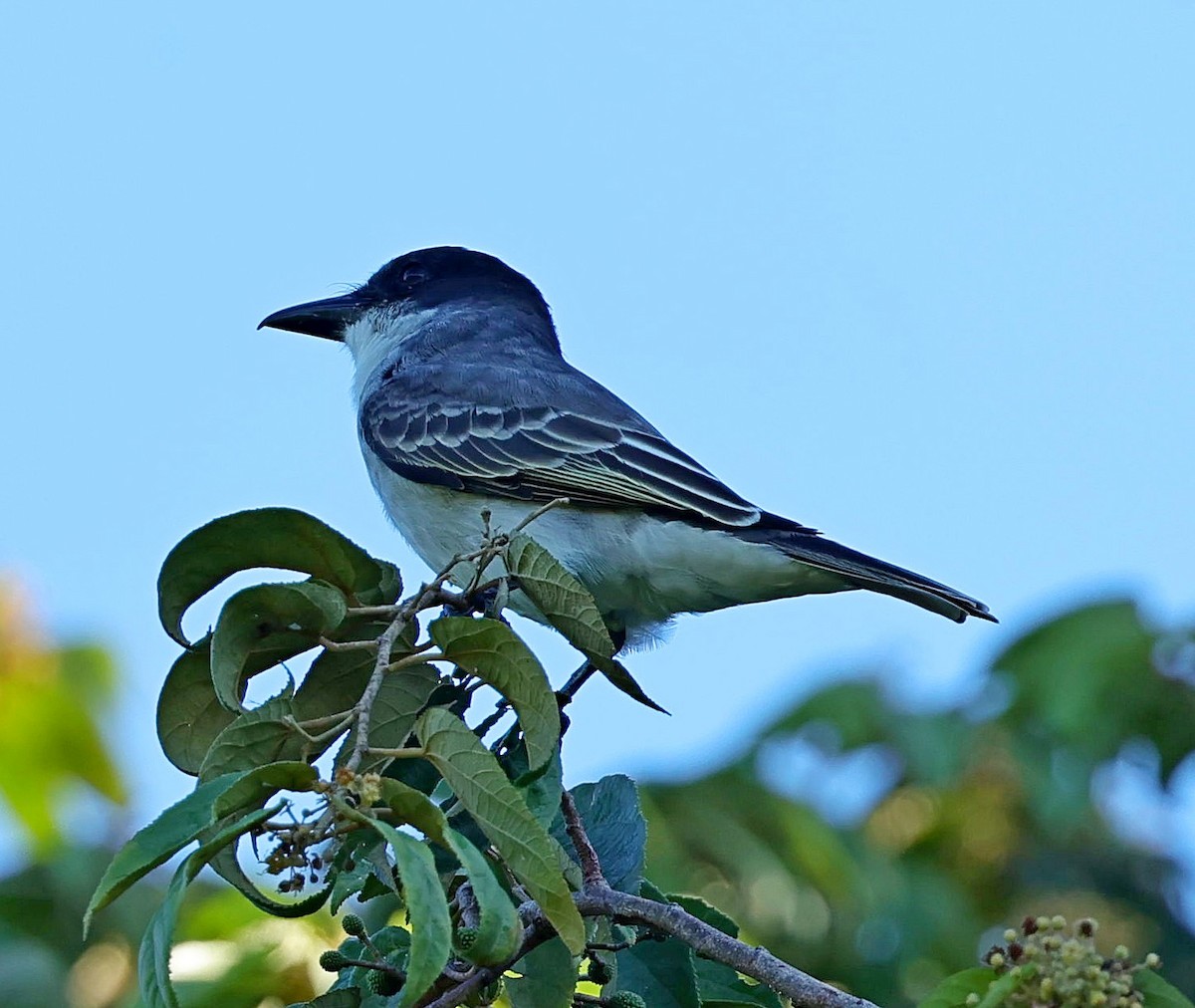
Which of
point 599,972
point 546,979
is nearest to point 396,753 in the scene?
point 546,979

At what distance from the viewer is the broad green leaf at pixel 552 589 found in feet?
9.40

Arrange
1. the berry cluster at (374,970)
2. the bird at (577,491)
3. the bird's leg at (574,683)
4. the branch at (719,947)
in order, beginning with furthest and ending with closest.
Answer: the bird at (577,491), the bird's leg at (574,683), the berry cluster at (374,970), the branch at (719,947)

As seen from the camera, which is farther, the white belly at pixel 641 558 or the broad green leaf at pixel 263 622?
the white belly at pixel 641 558

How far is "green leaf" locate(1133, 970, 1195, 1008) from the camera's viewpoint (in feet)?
7.29

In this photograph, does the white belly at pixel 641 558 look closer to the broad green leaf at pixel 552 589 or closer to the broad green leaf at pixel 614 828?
the broad green leaf at pixel 614 828

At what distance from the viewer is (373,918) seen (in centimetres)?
364

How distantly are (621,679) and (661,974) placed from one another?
0.89 meters

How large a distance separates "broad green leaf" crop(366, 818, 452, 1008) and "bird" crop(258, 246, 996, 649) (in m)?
2.05

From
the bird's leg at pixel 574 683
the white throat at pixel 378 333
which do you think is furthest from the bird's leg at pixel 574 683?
the white throat at pixel 378 333

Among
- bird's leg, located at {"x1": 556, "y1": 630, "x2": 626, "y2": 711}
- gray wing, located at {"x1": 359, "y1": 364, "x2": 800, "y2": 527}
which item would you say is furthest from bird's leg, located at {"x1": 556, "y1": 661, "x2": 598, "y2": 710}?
gray wing, located at {"x1": 359, "y1": 364, "x2": 800, "y2": 527}

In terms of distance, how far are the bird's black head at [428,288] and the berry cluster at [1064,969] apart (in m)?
5.03

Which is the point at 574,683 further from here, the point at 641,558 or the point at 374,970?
the point at 374,970

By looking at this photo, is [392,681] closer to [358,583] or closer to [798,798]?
[358,583]

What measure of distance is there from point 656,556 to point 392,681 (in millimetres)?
2219
